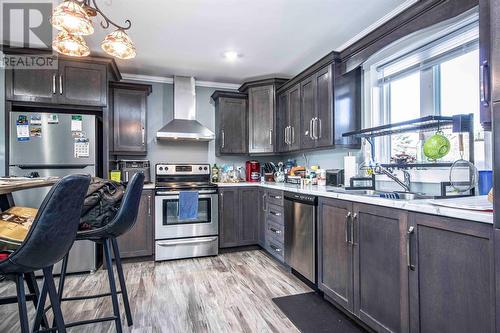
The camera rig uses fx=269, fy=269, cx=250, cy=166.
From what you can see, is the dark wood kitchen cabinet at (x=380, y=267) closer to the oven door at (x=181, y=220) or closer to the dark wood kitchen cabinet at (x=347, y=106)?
the dark wood kitchen cabinet at (x=347, y=106)

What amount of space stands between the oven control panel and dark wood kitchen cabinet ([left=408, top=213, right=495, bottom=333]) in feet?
9.95

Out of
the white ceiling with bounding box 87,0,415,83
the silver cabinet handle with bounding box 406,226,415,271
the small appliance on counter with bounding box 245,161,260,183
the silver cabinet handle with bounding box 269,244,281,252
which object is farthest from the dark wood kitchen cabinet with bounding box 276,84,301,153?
the silver cabinet handle with bounding box 406,226,415,271

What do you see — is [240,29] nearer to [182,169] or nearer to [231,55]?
[231,55]

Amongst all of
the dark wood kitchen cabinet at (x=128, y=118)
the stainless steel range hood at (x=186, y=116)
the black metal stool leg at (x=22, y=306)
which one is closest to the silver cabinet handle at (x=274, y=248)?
the stainless steel range hood at (x=186, y=116)

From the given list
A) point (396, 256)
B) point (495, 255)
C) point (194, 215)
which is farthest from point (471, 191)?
point (194, 215)

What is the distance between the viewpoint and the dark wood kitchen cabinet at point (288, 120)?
350 cm

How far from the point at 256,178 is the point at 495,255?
322cm

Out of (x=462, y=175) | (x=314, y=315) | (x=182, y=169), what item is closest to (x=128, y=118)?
(x=182, y=169)

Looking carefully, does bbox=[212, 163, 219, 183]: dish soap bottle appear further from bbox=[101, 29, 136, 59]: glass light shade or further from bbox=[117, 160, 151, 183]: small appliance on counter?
bbox=[101, 29, 136, 59]: glass light shade

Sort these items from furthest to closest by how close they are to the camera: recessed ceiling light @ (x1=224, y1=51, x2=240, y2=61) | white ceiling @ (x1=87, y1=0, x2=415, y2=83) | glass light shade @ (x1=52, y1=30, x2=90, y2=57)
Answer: recessed ceiling light @ (x1=224, y1=51, x2=240, y2=61), white ceiling @ (x1=87, y1=0, x2=415, y2=83), glass light shade @ (x1=52, y1=30, x2=90, y2=57)

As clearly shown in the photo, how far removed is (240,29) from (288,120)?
1.45 m

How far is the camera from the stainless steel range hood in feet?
12.3

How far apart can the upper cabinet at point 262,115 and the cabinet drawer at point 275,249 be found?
4.34 feet

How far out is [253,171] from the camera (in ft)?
13.7
